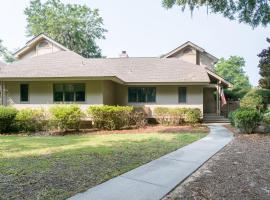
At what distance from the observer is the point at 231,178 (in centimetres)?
631

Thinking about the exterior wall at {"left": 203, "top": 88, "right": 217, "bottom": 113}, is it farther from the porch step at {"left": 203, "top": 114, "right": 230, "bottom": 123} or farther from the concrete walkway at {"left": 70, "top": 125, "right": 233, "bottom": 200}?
the concrete walkway at {"left": 70, "top": 125, "right": 233, "bottom": 200}

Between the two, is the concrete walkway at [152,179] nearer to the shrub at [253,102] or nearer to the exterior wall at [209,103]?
the shrub at [253,102]

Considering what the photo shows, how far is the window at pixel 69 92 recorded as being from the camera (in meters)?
18.6

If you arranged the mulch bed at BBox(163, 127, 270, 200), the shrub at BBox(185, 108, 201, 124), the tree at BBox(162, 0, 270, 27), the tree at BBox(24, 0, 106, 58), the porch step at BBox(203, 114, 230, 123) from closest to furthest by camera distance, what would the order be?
the mulch bed at BBox(163, 127, 270, 200)
the tree at BBox(162, 0, 270, 27)
the shrub at BBox(185, 108, 201, 124)
the porch step at BBox(203, 114, 230, 123)
the tree at BBox(24, 0, 106, 58)

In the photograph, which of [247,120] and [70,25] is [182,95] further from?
[70,25]

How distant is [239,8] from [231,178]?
7.85 meters

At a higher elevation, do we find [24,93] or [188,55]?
[188,55]

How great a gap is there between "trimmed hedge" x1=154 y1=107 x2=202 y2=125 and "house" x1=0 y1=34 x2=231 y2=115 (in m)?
1.13

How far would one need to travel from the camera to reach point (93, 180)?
5.96 metres

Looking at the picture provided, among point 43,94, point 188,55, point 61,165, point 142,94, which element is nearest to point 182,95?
point 142,94

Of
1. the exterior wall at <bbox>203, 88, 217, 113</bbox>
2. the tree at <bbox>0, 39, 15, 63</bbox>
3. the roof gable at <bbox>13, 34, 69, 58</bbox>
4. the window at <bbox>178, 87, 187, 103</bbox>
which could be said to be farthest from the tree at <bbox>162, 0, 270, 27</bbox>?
the tree at <bbox>0, 39, 15, 63</bbox>

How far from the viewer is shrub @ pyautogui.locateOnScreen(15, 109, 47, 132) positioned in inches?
638

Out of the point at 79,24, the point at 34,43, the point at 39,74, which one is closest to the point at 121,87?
the point at 39,74

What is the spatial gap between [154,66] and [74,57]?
6658 millimetres
